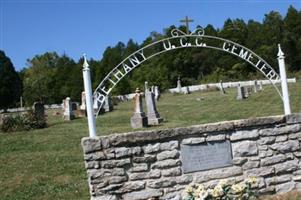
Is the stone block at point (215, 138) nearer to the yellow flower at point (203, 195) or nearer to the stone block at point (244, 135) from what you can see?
the stone block at point (244, 135)

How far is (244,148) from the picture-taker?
7332 millimetres

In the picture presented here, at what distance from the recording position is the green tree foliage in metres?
63.4

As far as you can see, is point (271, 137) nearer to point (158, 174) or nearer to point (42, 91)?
point (158, 174)

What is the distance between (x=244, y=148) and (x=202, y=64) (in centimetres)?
6810

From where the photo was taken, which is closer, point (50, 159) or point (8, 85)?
point (50, 159)

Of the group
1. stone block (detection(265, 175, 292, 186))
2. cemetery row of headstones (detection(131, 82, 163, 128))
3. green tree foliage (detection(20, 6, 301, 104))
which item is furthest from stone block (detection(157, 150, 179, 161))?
green tree foliage (detection(20, 6, 301, 104))

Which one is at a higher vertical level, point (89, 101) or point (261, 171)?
point (89, 101)

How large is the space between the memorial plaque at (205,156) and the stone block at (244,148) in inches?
3.8

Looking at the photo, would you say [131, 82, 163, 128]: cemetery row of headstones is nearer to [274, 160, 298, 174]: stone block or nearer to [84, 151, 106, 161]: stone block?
[274, 160, 298, 174]: stone block

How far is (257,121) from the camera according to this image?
24.2ft

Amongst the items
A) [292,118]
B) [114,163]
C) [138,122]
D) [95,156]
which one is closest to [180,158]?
[114,163]

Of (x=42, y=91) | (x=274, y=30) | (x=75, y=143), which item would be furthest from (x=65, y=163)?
(x=274, y=30)

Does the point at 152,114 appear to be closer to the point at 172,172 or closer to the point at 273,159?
the point at 273,159

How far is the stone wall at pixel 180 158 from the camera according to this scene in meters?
6.86
